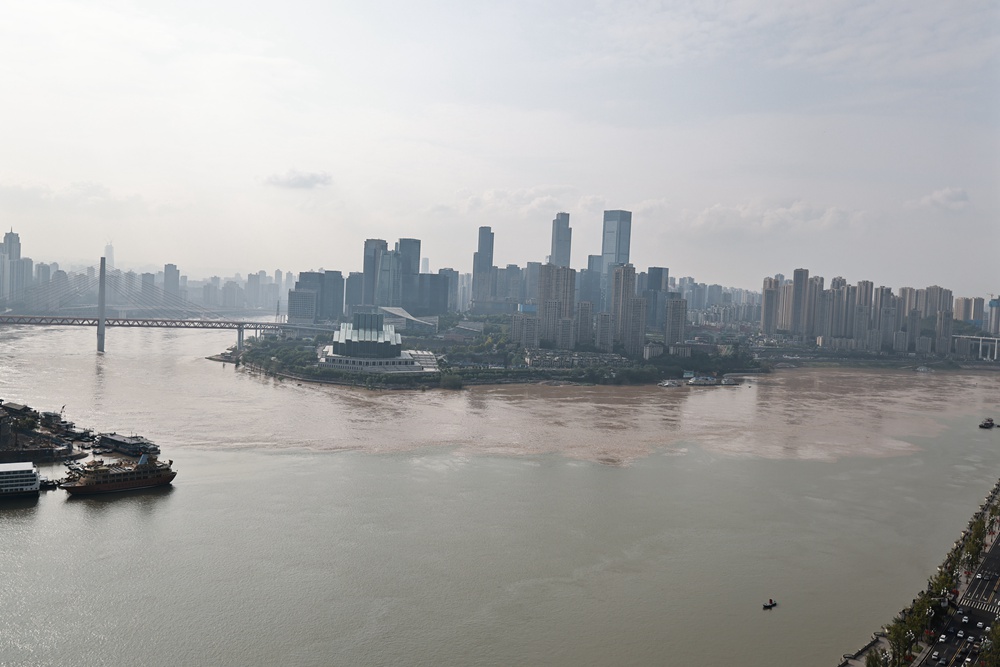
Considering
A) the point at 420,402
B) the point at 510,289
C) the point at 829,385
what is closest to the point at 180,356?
the point at 420,402

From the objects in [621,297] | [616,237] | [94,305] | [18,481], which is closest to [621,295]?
[621,297]

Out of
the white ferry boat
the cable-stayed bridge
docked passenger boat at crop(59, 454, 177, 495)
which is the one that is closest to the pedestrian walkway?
docked passenger boat at crop(59, 454, 177, 495)

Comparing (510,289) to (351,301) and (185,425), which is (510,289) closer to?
(351,301)

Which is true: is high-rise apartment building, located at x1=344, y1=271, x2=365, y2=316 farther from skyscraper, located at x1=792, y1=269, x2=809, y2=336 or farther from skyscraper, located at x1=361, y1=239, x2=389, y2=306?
skyscraper, located at x1=792, y1=269, x2=809, y2=336

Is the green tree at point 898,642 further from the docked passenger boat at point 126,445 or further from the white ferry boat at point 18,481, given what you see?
the docked passenger boat at point 126,445

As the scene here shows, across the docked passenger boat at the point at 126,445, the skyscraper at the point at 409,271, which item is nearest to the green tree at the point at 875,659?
the docked passenger boat at the point at 126,445

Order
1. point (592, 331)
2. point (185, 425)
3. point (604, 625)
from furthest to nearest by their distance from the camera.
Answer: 1. point (592, 331)
2. point (185, 425)
3. point (604, 625)
